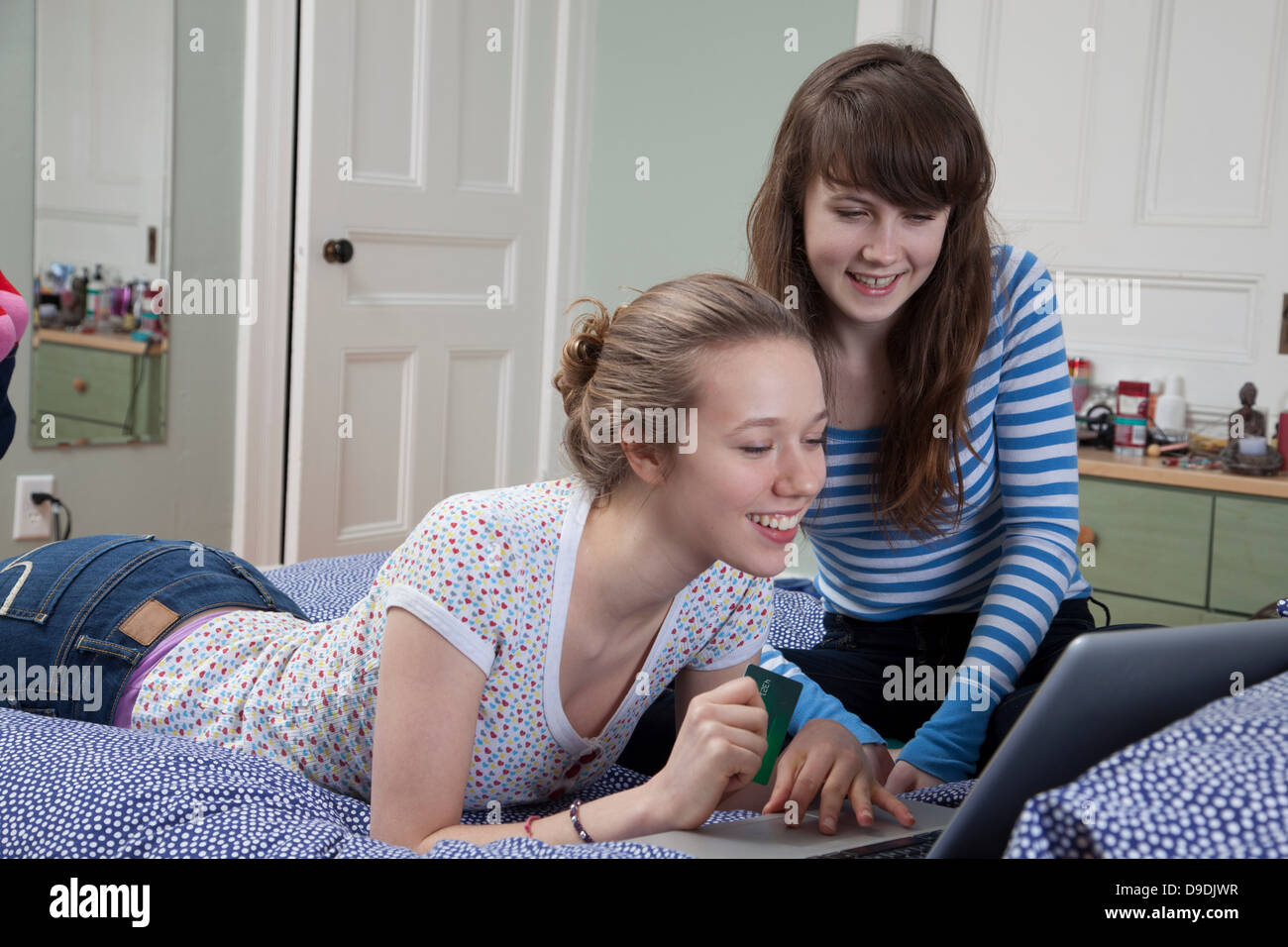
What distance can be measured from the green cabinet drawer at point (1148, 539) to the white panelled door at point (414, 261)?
1.77 m

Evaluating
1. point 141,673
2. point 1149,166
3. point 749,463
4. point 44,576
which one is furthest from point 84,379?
point 1149,166

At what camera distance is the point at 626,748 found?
143cm

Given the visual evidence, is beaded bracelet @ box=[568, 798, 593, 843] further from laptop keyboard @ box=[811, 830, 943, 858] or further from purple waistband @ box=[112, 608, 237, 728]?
purple waistband @ box=[112, 608, 237, 728]

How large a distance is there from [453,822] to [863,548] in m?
0.68

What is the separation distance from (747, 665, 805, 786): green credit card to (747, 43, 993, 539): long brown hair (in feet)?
1.66

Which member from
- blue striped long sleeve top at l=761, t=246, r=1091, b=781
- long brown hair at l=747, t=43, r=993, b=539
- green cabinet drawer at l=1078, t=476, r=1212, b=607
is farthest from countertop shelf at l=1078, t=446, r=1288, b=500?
long brown hair at l=747, t=43, r=993, b=539

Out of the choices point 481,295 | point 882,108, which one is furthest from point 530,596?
point 481,295

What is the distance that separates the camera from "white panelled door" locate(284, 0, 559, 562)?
3.28m

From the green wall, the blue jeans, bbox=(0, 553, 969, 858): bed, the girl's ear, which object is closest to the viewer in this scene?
bbox=(0, 553, 969, 858): bed

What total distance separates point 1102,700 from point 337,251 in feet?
9.48

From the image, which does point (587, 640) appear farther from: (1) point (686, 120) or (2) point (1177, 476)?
(1) point (686, 120)

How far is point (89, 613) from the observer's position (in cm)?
139

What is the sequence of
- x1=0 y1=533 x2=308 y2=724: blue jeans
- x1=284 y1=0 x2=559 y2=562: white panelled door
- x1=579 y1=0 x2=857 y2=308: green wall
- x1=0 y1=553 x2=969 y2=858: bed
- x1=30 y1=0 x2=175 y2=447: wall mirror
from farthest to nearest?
x1=579 y1=0 x2=857 y2=308: green wall → x1=284 y1=0 x2=559 y2=562: white panelled door → x1=30 y1=0 x2=175 y2=447: wall mirror → x1=0 y1=533 x2=308 y2=724: blue jeans → x1=0 y1=553 x2=969 y2=858: bed
